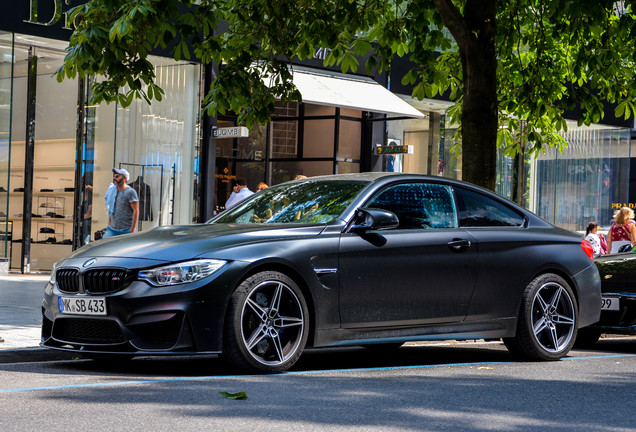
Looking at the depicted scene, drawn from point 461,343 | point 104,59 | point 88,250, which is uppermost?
point 104,59

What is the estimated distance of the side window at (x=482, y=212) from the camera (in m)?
8.49

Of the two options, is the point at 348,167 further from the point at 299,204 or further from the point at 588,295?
the point at 299,204

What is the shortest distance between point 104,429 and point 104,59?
6585 millimetres

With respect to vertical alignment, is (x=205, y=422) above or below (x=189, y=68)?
below

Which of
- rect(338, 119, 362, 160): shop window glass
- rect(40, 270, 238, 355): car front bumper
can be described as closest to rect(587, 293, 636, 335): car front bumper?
rect(40, 270, 238, 355): car front bumper

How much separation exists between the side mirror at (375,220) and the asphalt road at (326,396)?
1.05 metres

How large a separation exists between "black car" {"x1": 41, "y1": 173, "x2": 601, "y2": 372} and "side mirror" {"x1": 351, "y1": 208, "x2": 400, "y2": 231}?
1 centimetres

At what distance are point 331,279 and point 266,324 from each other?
24.3 inches

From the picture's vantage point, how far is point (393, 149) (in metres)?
22.3

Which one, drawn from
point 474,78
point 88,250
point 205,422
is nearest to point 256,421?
point 205,422

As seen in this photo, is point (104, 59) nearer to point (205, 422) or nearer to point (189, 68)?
point (205, 422)

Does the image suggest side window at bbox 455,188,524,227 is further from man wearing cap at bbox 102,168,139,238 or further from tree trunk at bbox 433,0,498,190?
man wearing cap at bbox 102,168,139,238

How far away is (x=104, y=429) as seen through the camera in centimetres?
499

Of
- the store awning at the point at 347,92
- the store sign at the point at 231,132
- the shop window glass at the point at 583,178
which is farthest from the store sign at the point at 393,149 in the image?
the shop window glass at the point at 583,178
